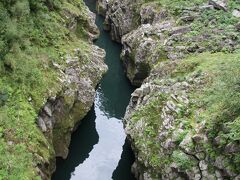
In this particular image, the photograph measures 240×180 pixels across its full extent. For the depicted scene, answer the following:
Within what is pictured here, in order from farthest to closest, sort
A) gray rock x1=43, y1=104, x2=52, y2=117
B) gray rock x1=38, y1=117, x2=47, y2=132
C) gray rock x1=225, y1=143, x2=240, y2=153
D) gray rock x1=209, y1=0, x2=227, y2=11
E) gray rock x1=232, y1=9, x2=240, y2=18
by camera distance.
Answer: gray rock x1=209, y1=0, x2=227, y2=11, gray rock x1=232, y1=9, x2=240, y2=18, gray rock x1=43, y1=104, x2=52, y2=117, gray rock x1=38, y1=117, x2=47, y2=132, gray rock x1=225, y1=143, x2=240, y2=153

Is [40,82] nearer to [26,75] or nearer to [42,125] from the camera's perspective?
[26,75]

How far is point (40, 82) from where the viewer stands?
26.2 meters

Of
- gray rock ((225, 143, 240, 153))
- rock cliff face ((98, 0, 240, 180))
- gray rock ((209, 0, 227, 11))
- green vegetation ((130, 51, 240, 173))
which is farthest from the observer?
gray rock ((209, 0, 227, 11))

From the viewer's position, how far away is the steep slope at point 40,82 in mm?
22416

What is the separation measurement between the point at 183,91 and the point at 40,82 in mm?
8562

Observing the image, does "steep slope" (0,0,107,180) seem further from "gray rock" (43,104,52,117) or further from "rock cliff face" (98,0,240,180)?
"rock cliff face" (98,0,240,180)

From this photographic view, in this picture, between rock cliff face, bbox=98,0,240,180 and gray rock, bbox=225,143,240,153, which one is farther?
rock cliff face, bbox=98,0,240,180

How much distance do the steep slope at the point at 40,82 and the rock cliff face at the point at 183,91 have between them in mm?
4210

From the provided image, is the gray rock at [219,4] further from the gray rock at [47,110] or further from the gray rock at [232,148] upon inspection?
the gray rock at [232,148]

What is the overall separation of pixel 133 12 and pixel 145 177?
26.8m

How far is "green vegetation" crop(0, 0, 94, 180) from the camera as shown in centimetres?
2167

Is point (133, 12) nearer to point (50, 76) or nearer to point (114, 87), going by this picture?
point (114, 87)

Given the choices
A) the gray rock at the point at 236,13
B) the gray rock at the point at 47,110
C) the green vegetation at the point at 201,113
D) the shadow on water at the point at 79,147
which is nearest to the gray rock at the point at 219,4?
the gray rock at the point at 236,13

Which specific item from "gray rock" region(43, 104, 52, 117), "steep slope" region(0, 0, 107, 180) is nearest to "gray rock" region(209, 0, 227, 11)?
"steep slope" region(0, 0, 107, 180)
